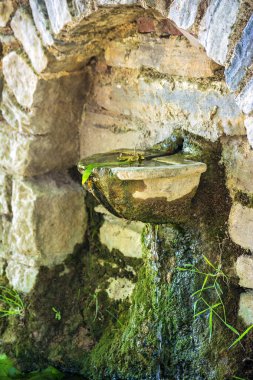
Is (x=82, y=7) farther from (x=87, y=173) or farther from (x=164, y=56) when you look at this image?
(x=87, y=173)

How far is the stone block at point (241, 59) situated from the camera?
2.52 meters

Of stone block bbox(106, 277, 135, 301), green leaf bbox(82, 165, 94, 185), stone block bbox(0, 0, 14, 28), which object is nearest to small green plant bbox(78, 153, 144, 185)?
green leaf bbox(82, 165, 94, 185)

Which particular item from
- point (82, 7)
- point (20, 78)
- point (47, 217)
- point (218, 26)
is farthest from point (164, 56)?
point (47, 217)

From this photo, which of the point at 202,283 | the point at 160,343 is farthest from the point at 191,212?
the point at 160,343

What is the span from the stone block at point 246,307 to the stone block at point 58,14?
4.23 ft

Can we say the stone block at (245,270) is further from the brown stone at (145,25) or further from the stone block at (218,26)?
the brown stone at (145,25)

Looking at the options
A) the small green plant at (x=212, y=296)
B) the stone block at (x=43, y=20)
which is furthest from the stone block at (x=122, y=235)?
the stone block at (x=43, y=20)

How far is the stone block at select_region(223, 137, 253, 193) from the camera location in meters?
3.01

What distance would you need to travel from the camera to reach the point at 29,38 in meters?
3.44

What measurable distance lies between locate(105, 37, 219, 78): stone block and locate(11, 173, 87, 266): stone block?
2.15ft

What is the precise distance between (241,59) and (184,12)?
28cm

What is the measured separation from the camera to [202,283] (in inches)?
126

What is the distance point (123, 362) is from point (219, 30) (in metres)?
1.56

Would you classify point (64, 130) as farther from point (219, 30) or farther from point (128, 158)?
point (219, 30)
